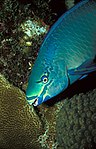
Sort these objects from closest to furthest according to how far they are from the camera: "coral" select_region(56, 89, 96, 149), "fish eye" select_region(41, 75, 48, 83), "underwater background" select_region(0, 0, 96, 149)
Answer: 1. "fish eye" select_region(41, 75, 48, 83)
2. "coral" select_region(56, 89, 96, 149)
3. "underwater background" select_region(0, 0, 96, 149)

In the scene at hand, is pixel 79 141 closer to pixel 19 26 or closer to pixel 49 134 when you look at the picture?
pixel 49 134

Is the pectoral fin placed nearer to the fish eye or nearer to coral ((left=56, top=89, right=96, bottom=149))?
the fish eye

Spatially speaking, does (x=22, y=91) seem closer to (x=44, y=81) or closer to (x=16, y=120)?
(x=16, y=120)

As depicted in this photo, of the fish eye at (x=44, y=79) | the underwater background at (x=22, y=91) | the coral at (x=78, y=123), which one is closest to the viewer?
the fish eye at (x=44, y=79)

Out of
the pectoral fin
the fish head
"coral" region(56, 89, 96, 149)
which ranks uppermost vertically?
the fish head

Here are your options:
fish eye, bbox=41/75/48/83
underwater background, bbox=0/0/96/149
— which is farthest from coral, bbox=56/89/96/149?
fish eye, bbox=41/75/48/83

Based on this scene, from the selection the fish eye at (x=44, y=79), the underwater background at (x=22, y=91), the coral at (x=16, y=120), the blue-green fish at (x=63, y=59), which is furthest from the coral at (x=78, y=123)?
the fish eye at (x=44, y=79)

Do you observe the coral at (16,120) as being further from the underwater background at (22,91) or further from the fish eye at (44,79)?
the fish eye at (44,79)
